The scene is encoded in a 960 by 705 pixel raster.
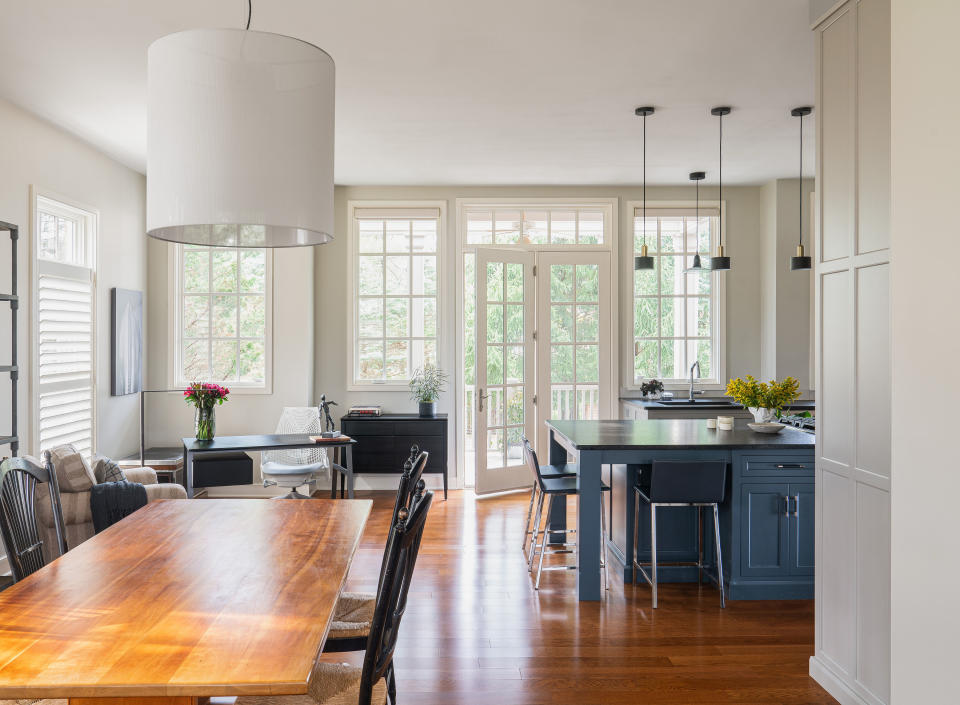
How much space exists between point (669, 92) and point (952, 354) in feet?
10.0

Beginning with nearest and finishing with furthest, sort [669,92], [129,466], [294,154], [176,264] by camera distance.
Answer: [294,154]
[669,92]
[129,466]
[176,264]

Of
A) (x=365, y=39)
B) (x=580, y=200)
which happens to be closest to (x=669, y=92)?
(x=365, y=39)

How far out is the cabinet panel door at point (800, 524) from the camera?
161 inches

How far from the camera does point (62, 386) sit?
5.24m

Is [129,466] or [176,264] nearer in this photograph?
[129,466]

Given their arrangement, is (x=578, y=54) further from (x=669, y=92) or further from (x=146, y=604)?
(x=146, y=604)

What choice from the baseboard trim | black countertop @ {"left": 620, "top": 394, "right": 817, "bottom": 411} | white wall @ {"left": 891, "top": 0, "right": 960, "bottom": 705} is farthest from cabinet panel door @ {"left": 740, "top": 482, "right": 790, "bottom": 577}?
black countertop @ {"left": 620, "top": 394, "right": 817, "bottom": 411}

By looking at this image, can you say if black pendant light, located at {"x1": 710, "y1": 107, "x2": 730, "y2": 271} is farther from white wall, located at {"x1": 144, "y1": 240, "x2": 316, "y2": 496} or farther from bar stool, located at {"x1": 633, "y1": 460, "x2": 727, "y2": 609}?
white wall, located at {"x1": 144, "y1": 240, "x2": 316, "y2": 496}

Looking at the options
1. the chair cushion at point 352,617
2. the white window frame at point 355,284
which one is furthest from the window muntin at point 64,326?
the chair cushion at point 352,617

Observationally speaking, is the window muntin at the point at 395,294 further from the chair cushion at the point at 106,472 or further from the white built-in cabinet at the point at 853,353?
the white built-in cabinet at the point at 853,353

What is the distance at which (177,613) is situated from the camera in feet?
5.97

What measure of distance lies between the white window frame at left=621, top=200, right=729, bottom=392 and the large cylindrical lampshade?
5510 millimetres

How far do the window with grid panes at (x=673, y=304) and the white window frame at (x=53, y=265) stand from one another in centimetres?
483

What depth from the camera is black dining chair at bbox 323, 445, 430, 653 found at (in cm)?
224
